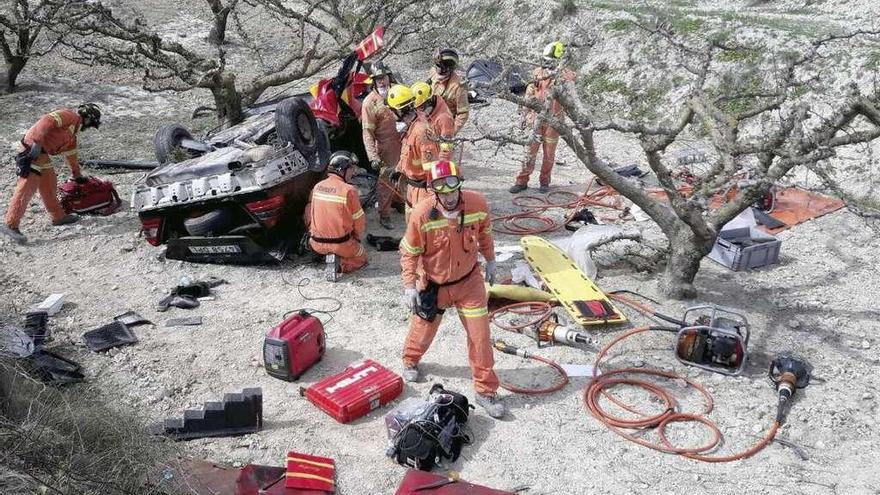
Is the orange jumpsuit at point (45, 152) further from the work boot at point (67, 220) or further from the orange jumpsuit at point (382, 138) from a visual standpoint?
the orange jumpsuit at point (382, 138)

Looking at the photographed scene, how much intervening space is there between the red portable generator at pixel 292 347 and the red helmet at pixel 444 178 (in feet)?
5.63

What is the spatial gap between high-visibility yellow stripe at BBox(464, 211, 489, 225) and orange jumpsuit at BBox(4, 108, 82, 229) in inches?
231

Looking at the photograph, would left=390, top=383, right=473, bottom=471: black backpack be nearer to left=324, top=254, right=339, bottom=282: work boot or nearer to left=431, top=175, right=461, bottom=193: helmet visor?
left=431, top=175, right=461, bottom=193: helmet visor

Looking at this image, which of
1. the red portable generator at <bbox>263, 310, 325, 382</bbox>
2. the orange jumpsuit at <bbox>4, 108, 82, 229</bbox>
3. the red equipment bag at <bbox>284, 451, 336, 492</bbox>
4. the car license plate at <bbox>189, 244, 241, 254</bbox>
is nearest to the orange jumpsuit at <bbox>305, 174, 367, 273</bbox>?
the car license plate at <bbox>189, 244, 241, 254</bbox>

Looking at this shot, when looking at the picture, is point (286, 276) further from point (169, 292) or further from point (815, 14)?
point (815, 14)

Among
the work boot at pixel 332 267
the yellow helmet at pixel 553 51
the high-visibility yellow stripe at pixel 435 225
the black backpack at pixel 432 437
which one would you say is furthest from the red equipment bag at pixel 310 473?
the yellow helmet at pixel 553 51

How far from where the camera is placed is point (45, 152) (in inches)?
345

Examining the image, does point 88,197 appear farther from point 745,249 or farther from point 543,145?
point 745,249

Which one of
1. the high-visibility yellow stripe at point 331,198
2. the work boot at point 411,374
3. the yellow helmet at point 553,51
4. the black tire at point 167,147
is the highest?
the yellow helmet at point 553,51

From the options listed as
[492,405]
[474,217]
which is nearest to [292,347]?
[492,405]

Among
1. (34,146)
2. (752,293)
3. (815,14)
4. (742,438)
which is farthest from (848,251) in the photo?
(34,146)

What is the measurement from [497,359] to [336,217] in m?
2.37

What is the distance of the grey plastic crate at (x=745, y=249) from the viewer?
25.2 feet

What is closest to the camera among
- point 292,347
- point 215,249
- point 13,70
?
point 292,347
